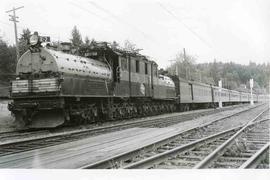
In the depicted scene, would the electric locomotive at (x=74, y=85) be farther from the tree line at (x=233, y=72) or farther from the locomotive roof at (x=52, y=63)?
the tree line at (x=233, y=72)

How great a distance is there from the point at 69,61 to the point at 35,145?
5028 mm

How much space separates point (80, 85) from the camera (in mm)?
13531

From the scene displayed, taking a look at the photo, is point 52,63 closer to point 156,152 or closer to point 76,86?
point 76,86

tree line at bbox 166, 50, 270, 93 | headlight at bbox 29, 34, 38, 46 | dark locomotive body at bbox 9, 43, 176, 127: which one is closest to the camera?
tree line at bbox 166, 50, 270, 93

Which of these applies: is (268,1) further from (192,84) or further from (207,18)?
(192,84)

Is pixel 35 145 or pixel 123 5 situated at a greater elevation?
pixel 123 5

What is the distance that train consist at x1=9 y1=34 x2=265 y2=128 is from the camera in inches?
497

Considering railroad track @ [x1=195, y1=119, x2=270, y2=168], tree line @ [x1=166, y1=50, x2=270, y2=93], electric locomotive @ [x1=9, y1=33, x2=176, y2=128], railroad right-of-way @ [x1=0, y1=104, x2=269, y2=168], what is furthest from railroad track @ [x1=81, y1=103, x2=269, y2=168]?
electric locomotive @ [x1=9, y1=33, x2=176, y2=128]

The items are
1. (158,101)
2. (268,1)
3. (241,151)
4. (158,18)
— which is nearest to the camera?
(268,1)

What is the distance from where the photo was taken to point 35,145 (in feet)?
29.3

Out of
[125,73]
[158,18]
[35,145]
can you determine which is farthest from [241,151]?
[125,73]

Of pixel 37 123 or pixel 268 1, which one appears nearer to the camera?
pixel 268 1

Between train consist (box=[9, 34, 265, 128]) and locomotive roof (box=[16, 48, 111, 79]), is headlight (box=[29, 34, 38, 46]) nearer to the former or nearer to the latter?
train consist (box=[9, 34, 265, 128])

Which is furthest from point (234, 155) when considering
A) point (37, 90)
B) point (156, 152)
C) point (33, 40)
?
point (33, 40)
